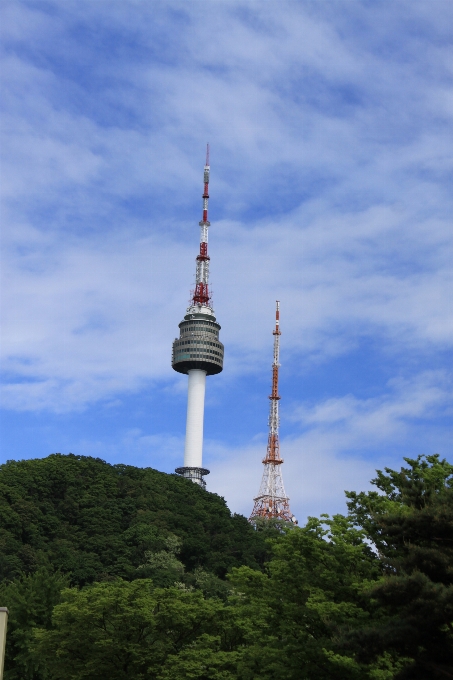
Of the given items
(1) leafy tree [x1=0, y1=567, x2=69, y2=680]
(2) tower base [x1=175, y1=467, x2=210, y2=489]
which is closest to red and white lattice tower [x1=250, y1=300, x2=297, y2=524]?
(2) tower base [x1=175, y1=467, x2=210, y2=489]

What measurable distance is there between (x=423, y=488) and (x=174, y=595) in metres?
15.7

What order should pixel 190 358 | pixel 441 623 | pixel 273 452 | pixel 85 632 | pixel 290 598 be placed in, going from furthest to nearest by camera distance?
pixel 190 358 < pixel 273 452 < pixel 85 632 < pixel 290 598 < pixel 441 623

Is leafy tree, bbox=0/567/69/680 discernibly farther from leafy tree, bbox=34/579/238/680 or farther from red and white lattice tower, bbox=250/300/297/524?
red and white lattice tower, bbox=250/300/297/524

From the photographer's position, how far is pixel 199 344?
412 feet

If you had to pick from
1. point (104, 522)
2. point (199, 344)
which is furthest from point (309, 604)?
point (199, 344)

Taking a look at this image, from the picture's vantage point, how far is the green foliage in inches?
3059

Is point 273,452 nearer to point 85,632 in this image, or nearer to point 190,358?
point 190,358

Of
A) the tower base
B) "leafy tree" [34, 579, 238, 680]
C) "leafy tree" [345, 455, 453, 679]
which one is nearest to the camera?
"leafy tree" [345, 455, 453, 679]

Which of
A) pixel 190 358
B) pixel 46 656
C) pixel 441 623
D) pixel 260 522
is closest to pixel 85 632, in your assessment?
pixel 46 656

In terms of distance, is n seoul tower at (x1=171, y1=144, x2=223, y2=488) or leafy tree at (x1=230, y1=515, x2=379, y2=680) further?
n seoul tower at (x1=171, y1=144, x2=223, y2=488)

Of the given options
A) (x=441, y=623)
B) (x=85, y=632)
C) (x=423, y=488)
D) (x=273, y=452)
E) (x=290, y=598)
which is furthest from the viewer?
(x=273, y=452)

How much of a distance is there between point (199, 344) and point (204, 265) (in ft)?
35.7

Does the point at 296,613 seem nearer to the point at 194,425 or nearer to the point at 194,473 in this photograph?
the point at 194,473

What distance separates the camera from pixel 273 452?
378 ft
